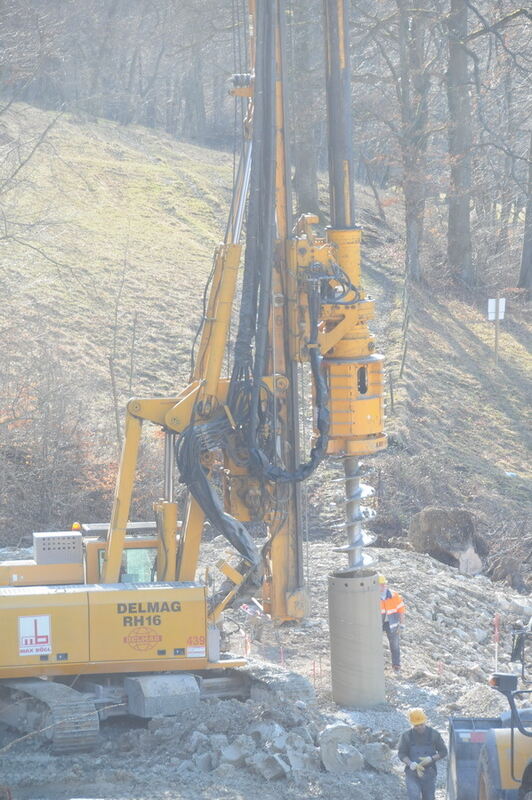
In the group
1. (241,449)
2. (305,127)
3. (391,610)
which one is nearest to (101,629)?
(241,449)

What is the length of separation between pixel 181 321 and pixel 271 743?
63.3 feet

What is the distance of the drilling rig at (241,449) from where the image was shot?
40.0ft

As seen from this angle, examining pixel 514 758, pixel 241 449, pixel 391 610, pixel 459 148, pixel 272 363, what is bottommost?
pixel 514 758

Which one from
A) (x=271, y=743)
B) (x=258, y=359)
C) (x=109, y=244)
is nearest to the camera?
(x=271, y=743)

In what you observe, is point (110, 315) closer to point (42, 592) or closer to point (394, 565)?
point (394, 565)

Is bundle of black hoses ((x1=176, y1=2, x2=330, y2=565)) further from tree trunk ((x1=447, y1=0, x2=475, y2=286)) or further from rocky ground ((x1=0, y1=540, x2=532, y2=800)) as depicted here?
tree trunk ((x1=447, y1=0, x2=475, y2=286))

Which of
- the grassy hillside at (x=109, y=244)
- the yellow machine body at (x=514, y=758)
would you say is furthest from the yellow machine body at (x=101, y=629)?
the grassy hillside at (x=109, y=244)

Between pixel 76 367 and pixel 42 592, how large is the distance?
13649 mm

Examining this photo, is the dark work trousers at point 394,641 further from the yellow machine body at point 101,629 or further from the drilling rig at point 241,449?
the yellow machine body at point 101,629

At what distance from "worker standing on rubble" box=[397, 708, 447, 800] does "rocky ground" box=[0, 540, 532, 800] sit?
0.62 meters

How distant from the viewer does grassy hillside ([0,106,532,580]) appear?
78.8 feet

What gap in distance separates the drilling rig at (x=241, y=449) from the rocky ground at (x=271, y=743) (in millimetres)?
529

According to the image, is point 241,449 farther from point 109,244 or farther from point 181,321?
point 109,244

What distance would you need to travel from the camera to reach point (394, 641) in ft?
49.0
